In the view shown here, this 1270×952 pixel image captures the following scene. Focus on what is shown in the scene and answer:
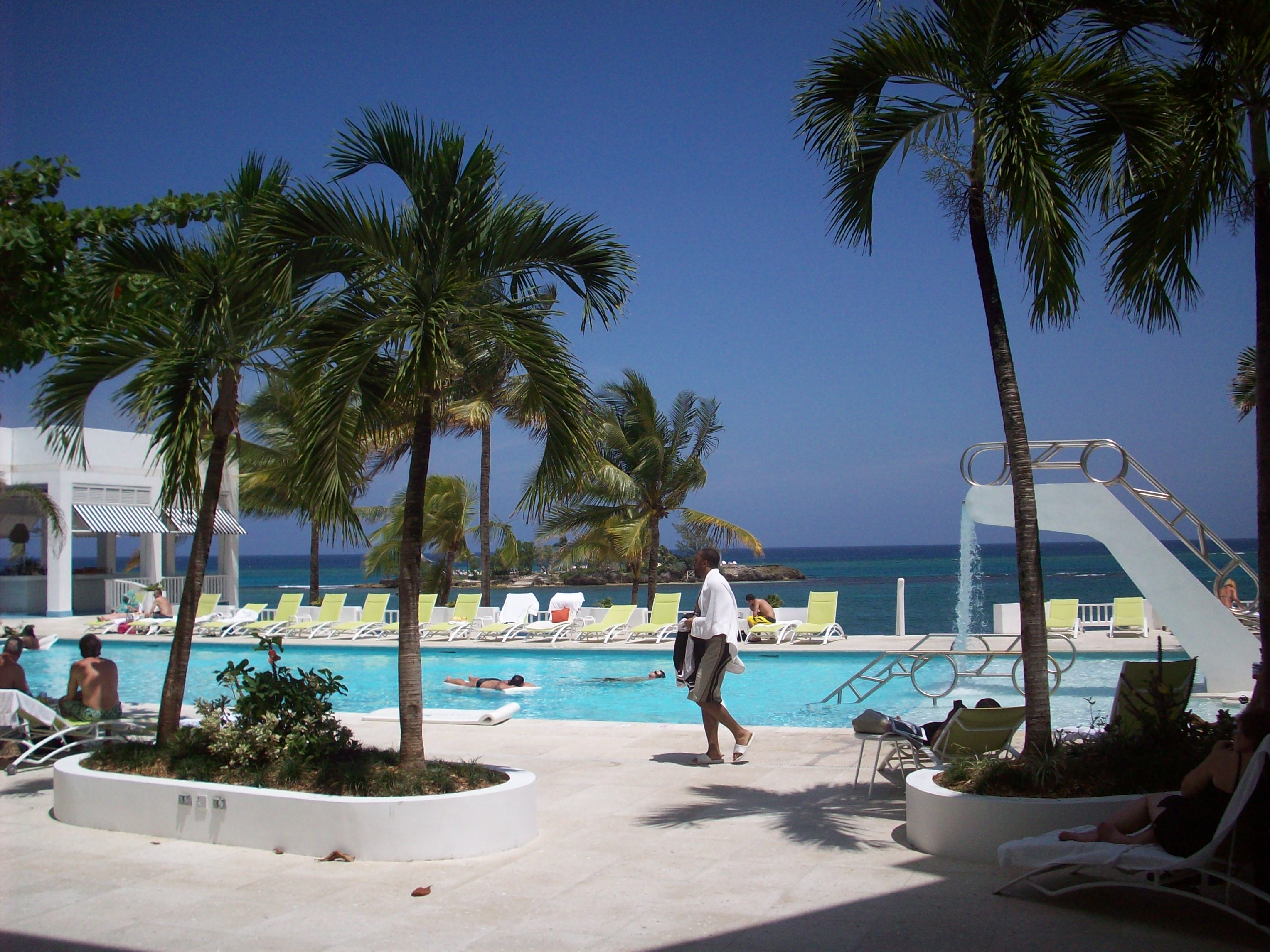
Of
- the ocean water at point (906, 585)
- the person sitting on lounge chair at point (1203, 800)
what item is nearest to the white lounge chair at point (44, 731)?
the person sitting on lounge chair at point (1203, 800)

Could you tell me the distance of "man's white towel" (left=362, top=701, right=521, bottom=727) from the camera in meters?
9.79

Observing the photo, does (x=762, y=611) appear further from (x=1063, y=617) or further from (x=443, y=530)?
(x=443, y=530)

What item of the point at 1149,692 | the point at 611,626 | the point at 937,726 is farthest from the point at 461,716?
the point at 611,626

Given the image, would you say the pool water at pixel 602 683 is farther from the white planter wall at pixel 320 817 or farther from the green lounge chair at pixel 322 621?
the white planter wall at pixel 320 817

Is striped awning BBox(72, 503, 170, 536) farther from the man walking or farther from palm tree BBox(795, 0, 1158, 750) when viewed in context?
palm tree BBox(795, 0, 1158, 750)

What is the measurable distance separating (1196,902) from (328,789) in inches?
170

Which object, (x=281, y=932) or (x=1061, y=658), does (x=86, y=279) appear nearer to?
(x=281, y=932)

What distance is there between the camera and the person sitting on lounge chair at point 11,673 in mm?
8016

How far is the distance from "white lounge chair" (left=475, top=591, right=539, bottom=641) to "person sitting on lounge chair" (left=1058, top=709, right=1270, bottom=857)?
15.6 m

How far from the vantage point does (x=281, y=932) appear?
13.5 feet

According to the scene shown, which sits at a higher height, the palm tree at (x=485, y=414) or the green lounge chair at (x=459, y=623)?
the palm tree at (x=485, y=414)

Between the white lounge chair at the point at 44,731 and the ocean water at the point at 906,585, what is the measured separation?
10875 millimetres

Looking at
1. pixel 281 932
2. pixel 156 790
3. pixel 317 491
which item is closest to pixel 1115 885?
pixel 281 932

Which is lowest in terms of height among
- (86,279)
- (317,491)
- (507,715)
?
(507,715)
